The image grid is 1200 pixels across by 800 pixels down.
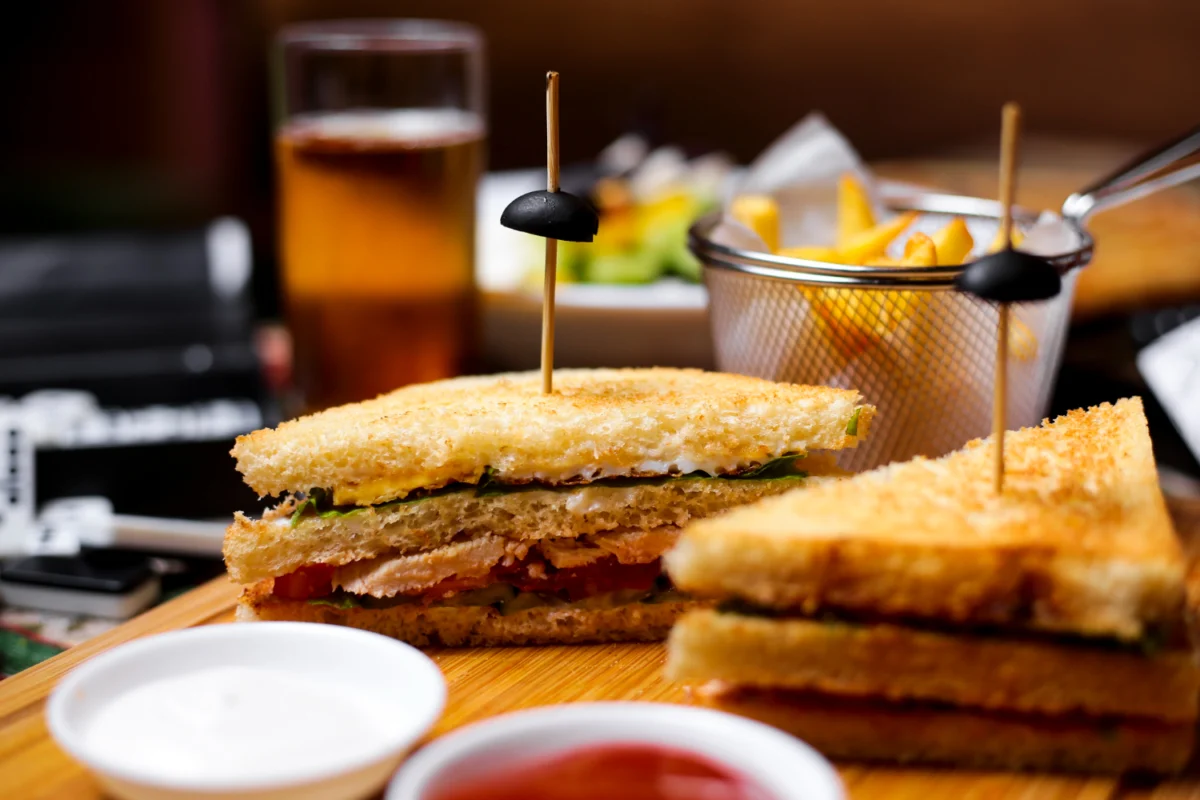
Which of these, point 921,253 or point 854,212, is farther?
point 854,212

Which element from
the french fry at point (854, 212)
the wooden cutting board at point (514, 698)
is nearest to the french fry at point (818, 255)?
the french fry at point (854, 212)

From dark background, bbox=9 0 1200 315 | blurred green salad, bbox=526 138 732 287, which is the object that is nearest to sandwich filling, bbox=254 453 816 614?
blurred green salad, bbox=526 138 732 287

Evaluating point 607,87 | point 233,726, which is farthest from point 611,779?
point 607,87

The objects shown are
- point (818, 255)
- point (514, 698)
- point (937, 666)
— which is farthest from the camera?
point (818, 255)

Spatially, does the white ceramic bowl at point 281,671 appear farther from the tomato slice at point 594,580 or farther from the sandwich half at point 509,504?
the tomato slice at point 594,580

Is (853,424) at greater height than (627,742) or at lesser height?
greater

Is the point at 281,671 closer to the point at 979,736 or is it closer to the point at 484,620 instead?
the point at 484,620
